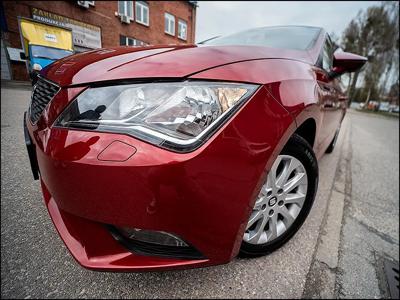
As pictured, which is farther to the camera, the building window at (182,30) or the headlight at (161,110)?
the building window at (182,30)

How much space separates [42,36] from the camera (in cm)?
180

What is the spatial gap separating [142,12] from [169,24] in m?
1.88

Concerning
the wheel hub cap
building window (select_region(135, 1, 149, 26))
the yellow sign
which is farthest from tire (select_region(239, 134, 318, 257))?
building window (select_region(135, 1, 149, 26))

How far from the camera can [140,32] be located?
1112 centimetres

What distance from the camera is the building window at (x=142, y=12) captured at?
480 inches

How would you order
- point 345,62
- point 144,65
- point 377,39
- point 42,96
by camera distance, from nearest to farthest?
point 144,65, point 42,96, point 345,62, point 377,39

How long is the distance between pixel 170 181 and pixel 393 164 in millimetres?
4513

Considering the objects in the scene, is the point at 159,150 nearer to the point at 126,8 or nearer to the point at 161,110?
the point at 161,110

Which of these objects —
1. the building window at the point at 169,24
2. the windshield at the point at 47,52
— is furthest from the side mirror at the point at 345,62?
the building window at the point at 169,24

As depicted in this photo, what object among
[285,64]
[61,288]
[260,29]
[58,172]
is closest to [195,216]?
[58,172]

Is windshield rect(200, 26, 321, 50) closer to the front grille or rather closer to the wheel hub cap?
the wheel hub cap

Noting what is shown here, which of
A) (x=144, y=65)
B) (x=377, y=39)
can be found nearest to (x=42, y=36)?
(x=144, y=65)

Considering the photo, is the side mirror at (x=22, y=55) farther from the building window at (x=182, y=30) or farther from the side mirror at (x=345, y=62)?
the building window at (x=182, y=30)

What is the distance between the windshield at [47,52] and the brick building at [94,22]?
4.1 inches
